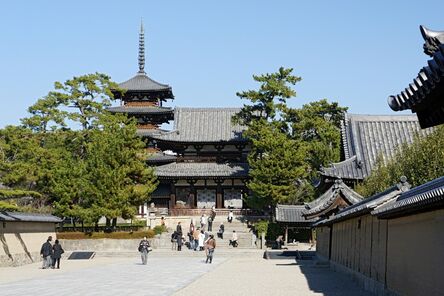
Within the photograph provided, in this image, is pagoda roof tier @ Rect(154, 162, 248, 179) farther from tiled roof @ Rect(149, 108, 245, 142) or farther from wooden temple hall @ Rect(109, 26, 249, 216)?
tiled roof @ Rect(149, 108, 245, 142)

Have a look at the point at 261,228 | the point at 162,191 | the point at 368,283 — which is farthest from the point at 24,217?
the point at 162,191

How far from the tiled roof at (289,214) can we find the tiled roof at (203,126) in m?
18.1

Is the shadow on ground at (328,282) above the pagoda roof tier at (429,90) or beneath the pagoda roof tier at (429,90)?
beneath

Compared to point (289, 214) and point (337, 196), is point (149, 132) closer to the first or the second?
point (289, 214)

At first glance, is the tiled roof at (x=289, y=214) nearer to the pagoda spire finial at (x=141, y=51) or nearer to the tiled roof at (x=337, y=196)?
the tiled roof at (x=337, y=196)

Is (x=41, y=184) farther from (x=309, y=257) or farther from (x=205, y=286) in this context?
(x=205, y=286)

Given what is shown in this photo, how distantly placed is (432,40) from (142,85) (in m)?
69.2

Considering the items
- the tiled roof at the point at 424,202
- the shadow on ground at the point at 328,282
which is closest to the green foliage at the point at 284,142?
the shadow on ground at the point at 328,282

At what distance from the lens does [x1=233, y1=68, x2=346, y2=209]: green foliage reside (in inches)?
2195

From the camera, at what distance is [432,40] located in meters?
7.37

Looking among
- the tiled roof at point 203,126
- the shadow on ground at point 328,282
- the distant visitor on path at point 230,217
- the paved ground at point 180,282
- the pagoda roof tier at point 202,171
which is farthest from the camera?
the tiled roof at point 203,126

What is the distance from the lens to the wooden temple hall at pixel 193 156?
6719 cm

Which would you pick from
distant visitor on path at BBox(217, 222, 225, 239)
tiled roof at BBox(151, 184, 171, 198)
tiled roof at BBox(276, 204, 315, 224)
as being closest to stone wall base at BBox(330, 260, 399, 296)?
tiled roof at BBox(276, 204, 315, 224)

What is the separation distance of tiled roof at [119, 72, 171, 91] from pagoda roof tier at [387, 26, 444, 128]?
216 ft
